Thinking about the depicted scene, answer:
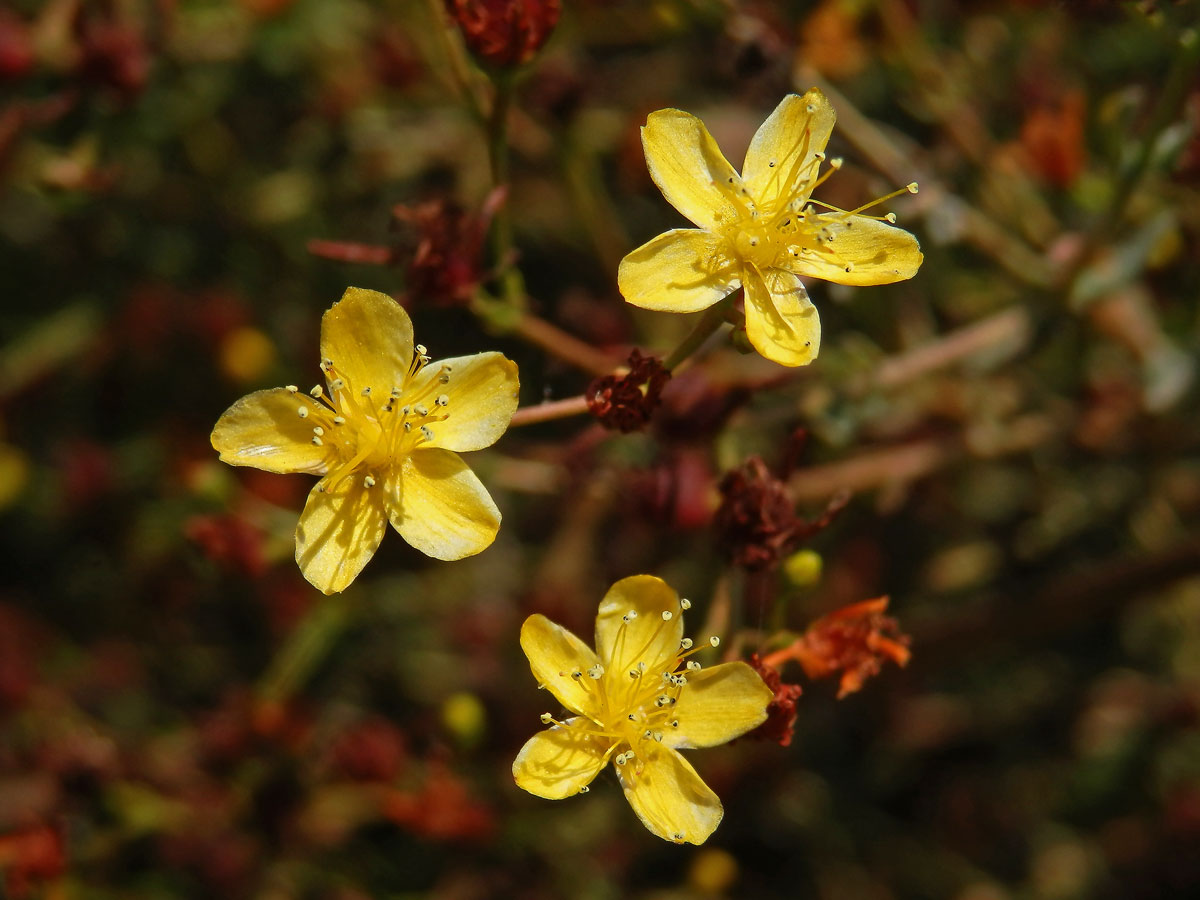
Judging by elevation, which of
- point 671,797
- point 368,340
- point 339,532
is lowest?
point 671,797

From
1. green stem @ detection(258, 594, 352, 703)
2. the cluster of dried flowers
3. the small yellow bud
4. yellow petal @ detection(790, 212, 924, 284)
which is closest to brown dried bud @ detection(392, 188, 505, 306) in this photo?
the cluster of dried flowers

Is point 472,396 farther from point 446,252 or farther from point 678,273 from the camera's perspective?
point 678,273

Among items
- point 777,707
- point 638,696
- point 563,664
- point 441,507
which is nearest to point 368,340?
point 441,507

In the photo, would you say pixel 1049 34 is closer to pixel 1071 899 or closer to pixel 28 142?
pixel 1071 899

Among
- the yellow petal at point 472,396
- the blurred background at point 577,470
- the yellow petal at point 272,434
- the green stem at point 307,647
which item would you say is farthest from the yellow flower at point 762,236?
the green stem at point 307,647

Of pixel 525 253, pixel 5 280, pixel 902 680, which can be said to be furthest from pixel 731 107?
pixel 5 280
